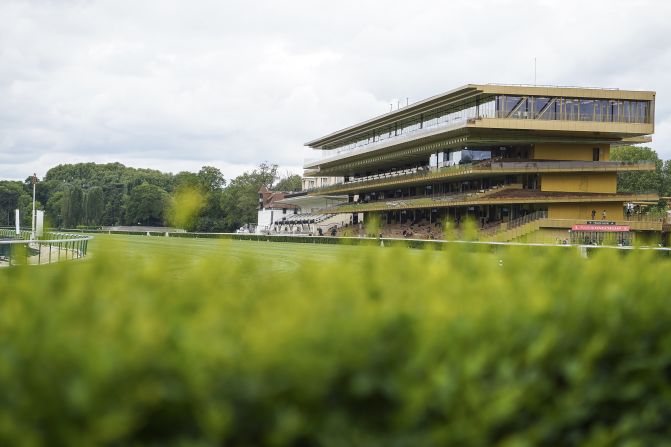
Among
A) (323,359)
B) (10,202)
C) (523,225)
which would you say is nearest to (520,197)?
(523,225)

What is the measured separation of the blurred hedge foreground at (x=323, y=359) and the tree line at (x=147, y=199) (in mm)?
113648

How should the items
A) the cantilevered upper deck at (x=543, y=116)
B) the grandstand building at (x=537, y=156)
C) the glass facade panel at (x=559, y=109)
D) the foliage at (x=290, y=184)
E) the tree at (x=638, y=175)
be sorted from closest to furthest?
the grandstand building at (x=537, y=156), the cantilevered upper deck at (x=543, y=116), the glass facade panel at (x=559, y=109), the tree at (x=638, y=175), the foliage at (x=290, y=184)

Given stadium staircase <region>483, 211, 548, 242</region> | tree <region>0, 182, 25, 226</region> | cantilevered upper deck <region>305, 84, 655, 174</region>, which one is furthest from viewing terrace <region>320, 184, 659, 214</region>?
tree <region>0, 182, 25, 226</region>

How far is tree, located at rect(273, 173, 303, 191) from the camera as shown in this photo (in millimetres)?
148125

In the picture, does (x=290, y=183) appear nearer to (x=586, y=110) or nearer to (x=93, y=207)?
(x=93, y=207)

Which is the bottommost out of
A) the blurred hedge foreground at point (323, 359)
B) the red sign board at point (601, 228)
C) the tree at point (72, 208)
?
the blurred hedge foreground at point (323, 359)

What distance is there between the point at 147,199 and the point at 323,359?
432 feet

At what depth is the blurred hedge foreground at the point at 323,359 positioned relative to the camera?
2430mm

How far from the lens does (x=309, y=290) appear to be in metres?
3.50

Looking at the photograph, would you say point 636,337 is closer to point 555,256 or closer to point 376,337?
point 555,256

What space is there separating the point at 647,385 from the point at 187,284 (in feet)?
8.88

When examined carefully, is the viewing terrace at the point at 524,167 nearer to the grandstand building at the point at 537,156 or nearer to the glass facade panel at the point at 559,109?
the grandstand building at the point at 537,156

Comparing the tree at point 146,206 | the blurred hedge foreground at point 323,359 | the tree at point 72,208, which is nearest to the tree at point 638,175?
the tree at point 146,206

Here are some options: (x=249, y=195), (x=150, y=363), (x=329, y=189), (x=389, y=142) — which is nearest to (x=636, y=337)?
(x=150, y=363)
